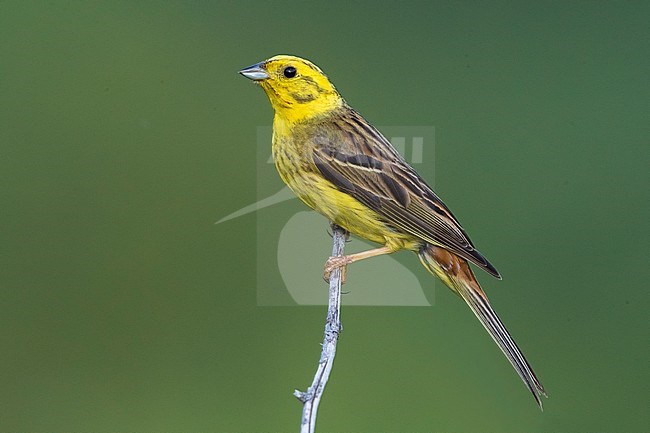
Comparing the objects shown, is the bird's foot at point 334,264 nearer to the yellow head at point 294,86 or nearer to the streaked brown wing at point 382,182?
the streaked brown wing at point 382,182

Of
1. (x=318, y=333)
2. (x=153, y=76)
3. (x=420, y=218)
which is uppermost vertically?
(x=153, y=76)

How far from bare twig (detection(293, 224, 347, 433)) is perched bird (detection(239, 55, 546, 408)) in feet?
0.51

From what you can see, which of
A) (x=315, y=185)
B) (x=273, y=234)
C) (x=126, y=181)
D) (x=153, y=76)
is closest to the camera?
(x=315, y=185)

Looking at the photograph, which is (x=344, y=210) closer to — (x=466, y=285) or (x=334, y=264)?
(x=334, y=264)

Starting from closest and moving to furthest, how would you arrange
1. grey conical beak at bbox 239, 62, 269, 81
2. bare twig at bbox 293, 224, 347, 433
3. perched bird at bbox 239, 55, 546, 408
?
bare twig at bbox 293, 224, 347, 433
grey conical beak at bbox 239, 62, 269, 81
perched bird at bbox 239, 55, 546, 408

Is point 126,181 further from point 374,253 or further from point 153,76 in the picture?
point 374,253

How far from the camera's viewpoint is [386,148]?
4.10 m

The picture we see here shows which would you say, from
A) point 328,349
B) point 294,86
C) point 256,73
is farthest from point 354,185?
point 328,349

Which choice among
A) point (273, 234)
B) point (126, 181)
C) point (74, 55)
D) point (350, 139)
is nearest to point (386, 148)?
point (350, 139)

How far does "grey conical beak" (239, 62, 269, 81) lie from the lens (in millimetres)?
3812

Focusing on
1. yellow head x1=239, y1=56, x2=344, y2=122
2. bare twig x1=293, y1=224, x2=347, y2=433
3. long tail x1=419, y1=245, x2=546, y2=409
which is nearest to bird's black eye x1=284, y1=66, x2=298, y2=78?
yellow head x1=239, y1=56, x2=344, y2=122

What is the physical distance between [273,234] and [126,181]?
0.98 m

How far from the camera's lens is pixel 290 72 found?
387 cm

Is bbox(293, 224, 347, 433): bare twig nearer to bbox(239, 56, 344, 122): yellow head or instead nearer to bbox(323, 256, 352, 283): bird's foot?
bbox(323, 256, 352, 283): bird's foot
